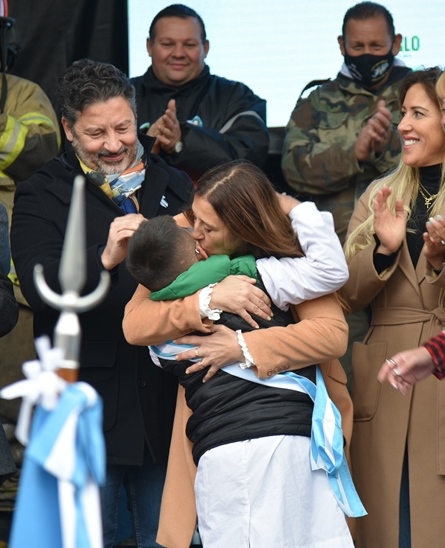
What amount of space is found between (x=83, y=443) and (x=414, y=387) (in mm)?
2201

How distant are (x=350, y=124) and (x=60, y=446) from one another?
12.0 ft

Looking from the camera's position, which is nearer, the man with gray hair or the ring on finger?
the ring on finger

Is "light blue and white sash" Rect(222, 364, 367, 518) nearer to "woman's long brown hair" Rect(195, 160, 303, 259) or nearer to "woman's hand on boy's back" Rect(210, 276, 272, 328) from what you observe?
"woman's hand on boy's back" Rect(210, 276, 272, 328)

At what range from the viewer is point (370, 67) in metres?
5.30

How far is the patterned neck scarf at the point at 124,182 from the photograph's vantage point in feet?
13.0

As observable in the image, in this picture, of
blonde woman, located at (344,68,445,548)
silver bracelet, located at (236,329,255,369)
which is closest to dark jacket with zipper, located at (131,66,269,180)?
blonde woman, located at (344,68,445,548)

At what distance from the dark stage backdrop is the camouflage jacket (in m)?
1.07

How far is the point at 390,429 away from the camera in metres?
3.91

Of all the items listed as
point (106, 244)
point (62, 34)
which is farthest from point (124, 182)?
point (62, 34)

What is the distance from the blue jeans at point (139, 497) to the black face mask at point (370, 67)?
2.25 meters

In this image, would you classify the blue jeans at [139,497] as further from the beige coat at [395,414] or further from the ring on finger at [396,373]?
the ring on finger at [396,373]

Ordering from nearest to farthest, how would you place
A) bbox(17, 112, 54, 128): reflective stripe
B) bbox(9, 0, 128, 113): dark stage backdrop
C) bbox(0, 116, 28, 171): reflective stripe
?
bbox(0, 116, 28, 171): reflective stripe
bbox(17, 112, 54, 128): reflective stripe
bbox(9, 0, 128, 113): dark stage backdrop

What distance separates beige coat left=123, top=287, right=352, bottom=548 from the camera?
341cm

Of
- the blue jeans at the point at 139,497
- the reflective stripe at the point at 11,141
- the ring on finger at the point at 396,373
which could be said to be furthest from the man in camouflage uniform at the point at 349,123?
the ring on finger at the point at 396,373
